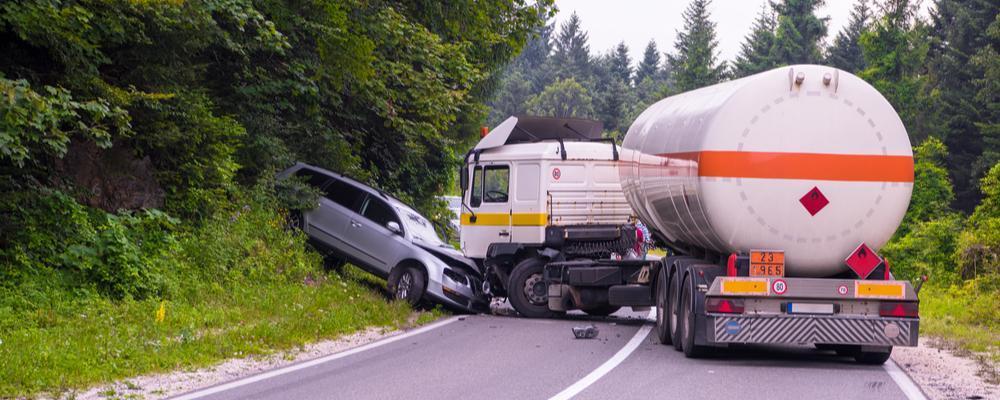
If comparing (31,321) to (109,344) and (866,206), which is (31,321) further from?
(866,206)

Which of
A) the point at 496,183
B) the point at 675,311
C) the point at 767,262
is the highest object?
the point at 496,183

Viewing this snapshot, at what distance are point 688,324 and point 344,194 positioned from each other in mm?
9387

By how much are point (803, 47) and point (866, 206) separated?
277ft

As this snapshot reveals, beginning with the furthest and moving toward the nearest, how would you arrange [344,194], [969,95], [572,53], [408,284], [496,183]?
[572,53] → [969,95] → [344,194] → [496,183] → [408,284]

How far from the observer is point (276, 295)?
686 inches

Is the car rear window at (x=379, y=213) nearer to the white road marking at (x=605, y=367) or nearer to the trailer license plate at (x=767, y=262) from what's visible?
the white road marking at (x=605, y=367)

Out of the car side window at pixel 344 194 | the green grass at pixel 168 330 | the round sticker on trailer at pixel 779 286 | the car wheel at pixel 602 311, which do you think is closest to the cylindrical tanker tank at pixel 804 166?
the round sticker on trailer at pixel 779 286

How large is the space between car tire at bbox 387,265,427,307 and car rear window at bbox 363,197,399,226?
113 centimetres

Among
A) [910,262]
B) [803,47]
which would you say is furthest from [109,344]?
[803,47]

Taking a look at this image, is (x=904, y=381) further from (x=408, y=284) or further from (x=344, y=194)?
A: (x=344, y=194)

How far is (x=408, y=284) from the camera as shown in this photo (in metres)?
19.0

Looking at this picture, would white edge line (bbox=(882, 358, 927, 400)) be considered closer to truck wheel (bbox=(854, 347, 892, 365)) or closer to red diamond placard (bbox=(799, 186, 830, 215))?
truck wheel (bbox=(854, 347, 892, 365))

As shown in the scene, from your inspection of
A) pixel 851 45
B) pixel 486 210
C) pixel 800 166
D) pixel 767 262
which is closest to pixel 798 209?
pixel 800 166

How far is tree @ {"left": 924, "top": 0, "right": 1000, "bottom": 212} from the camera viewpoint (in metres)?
52.2
